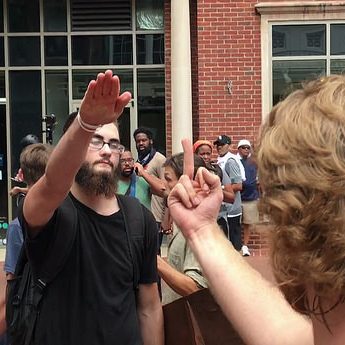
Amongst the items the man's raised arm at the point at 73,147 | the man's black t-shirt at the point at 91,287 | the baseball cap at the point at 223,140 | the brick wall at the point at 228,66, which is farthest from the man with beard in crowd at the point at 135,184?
the brick wall at the point at 228,66

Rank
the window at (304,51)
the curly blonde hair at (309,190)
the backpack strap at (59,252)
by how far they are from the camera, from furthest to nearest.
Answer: the window at (304,51), the backpack strap at (59,252), the curly blonde hair at (309,190)

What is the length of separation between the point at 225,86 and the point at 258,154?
339 inches

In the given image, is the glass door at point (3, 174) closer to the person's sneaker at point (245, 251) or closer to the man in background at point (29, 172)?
the person's sneaker at point (245, 251)

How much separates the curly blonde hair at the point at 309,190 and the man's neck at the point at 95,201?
1334 mm

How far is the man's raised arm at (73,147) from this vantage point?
1987mm

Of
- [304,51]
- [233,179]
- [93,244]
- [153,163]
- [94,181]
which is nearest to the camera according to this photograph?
[93,244]

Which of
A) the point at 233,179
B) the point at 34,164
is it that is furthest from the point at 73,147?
the point at 233,179

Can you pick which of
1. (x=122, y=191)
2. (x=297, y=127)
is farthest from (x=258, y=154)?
(x=122, y=191)

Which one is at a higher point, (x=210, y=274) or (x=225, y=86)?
(x=225, y=86)

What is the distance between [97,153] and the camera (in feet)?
8.48

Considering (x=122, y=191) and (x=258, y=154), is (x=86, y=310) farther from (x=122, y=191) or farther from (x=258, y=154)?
(x=122, y=191)

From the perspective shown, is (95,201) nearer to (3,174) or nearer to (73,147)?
(73,147)

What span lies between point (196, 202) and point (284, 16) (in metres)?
8.58

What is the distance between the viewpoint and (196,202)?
169 centimetres
